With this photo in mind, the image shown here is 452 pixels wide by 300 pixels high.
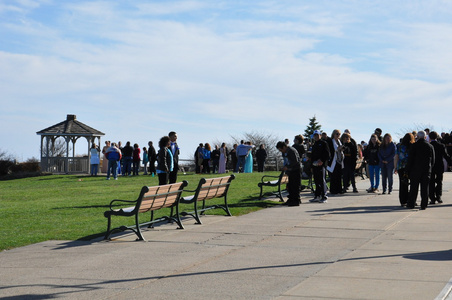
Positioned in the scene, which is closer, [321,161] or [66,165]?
[321,161]

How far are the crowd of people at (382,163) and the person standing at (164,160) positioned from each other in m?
2.45

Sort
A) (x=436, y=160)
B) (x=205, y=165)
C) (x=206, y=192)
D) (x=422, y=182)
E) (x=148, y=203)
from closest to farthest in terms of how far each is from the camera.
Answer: (x=148, y=203)
(x=206, y=192)
(x=422, y=182)
(x=436, y=160)
(x=205, y=165)

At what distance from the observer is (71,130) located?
45.4 meters

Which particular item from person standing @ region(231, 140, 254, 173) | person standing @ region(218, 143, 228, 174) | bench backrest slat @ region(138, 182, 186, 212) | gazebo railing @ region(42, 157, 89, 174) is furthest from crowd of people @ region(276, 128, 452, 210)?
gazebo railing @ region(42, 157, 89, 174)

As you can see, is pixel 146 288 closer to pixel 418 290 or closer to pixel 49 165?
pixel 418 290

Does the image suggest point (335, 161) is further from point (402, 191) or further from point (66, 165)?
point (66, 165)

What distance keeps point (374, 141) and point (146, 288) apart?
13529 mm

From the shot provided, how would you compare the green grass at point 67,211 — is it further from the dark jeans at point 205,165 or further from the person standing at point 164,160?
the dark jeans at point 205,165

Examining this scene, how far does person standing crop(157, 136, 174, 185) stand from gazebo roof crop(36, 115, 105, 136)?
29278 millimetres

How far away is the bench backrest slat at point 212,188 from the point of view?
13.8 metres

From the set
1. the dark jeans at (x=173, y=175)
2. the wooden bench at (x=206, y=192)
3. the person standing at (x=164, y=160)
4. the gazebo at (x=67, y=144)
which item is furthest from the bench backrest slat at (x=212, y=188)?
the gazebo at (x=67, y=144)

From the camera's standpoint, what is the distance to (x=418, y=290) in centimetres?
729

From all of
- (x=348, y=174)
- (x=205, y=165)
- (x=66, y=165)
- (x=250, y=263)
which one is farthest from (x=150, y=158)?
(x=250, y=263)

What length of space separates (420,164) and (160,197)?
6436mm
